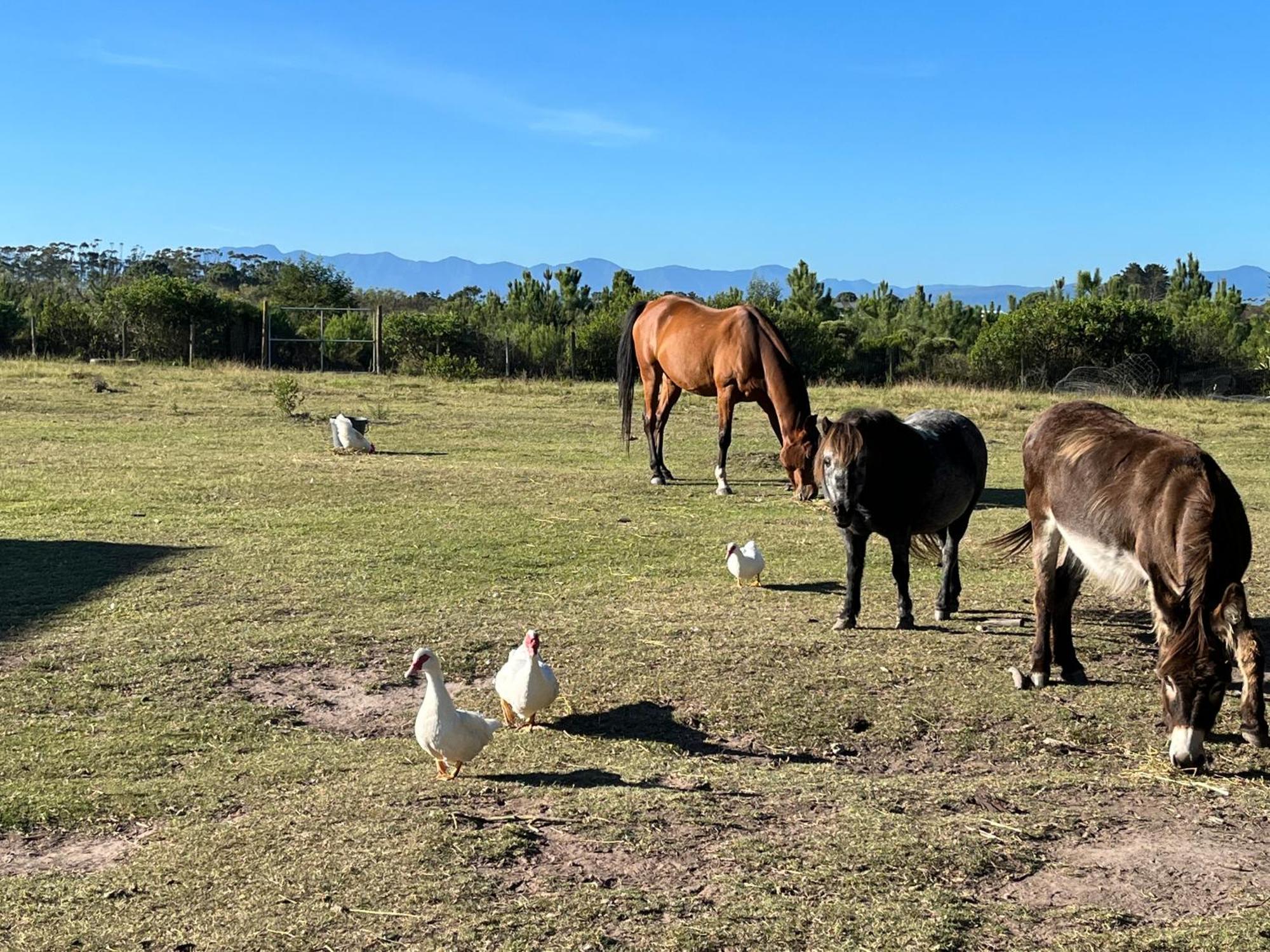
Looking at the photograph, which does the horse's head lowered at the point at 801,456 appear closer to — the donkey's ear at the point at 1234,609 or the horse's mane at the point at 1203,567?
the horse's mane at the point at 1203,567

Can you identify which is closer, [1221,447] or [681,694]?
[681,694]

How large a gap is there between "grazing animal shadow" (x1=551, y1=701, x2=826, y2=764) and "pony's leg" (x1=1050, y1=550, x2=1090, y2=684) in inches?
68.1

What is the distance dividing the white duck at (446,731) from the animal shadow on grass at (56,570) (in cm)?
332

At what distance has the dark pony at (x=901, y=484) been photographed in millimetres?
6672

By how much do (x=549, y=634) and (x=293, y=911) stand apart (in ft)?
11.4

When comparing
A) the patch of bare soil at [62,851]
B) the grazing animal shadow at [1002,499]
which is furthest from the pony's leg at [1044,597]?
the grazing animal shadow at [1002,499]

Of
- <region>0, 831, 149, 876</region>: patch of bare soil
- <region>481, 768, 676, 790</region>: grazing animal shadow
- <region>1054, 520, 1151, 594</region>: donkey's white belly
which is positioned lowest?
<region>0, 831, 149, 876</region>: patch of bare soil

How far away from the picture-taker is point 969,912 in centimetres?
379

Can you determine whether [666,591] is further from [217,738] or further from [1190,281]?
[1190,281]

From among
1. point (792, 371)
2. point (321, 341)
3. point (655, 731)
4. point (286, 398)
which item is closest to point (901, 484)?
point (655, 731)

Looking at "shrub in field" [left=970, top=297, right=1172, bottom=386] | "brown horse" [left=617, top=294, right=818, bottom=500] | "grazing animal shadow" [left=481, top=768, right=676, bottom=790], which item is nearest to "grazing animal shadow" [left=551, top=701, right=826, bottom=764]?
"grazing animal shadow" [left=481, top=768, right=676, bottom=790]

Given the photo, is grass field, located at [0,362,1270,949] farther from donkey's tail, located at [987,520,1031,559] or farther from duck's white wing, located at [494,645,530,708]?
donkey's tail, located at [987,520,1031,559]

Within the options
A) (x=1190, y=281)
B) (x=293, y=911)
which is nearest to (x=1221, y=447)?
(x=293, y=911)

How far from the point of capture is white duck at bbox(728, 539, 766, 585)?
332 inches
